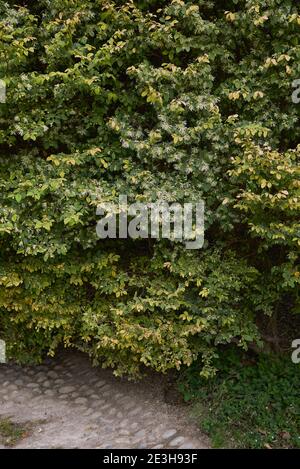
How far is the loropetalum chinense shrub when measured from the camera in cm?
421

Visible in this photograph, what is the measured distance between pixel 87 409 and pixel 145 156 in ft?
7.95

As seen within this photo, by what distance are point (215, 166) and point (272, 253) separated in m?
1.00

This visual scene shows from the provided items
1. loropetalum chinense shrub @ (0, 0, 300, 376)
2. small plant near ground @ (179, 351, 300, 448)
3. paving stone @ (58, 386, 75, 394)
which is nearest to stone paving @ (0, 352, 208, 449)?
paving stone @ (58, 386, 75, 394)

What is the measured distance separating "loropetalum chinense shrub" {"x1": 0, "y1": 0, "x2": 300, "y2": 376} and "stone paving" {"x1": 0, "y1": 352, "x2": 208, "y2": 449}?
473mm

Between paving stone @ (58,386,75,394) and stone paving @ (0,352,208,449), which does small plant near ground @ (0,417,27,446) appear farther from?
paving stone @ (58,386,75,394)

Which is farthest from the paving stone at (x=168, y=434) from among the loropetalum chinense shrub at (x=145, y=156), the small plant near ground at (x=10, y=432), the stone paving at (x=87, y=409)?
the small plant near ground at (x=10, y=432)

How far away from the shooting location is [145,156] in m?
4.33

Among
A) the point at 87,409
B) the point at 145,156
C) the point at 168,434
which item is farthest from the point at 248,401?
the point at 145,156

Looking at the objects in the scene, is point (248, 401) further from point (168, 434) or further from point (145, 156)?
point (145, 156)

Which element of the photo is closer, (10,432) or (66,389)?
(10,432)

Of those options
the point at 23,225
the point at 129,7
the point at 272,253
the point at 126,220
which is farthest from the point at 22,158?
the point at 272,253

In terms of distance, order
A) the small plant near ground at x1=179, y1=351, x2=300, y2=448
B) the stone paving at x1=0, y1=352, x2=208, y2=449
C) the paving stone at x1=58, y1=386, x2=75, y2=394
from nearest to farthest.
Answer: the small plant near ground at x1=179, y1=351, x2=300, y2=448 → the stone paving at x1=0, y1=352, x2=208, y2=449 → the paving stone at x1=58, y1=386, x2=75, y2=394

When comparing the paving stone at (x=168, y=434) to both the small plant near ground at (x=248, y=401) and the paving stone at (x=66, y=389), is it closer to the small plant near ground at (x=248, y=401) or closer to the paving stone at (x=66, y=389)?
the small plant near ground at (x=248, y=401)

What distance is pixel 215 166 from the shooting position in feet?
14.4
